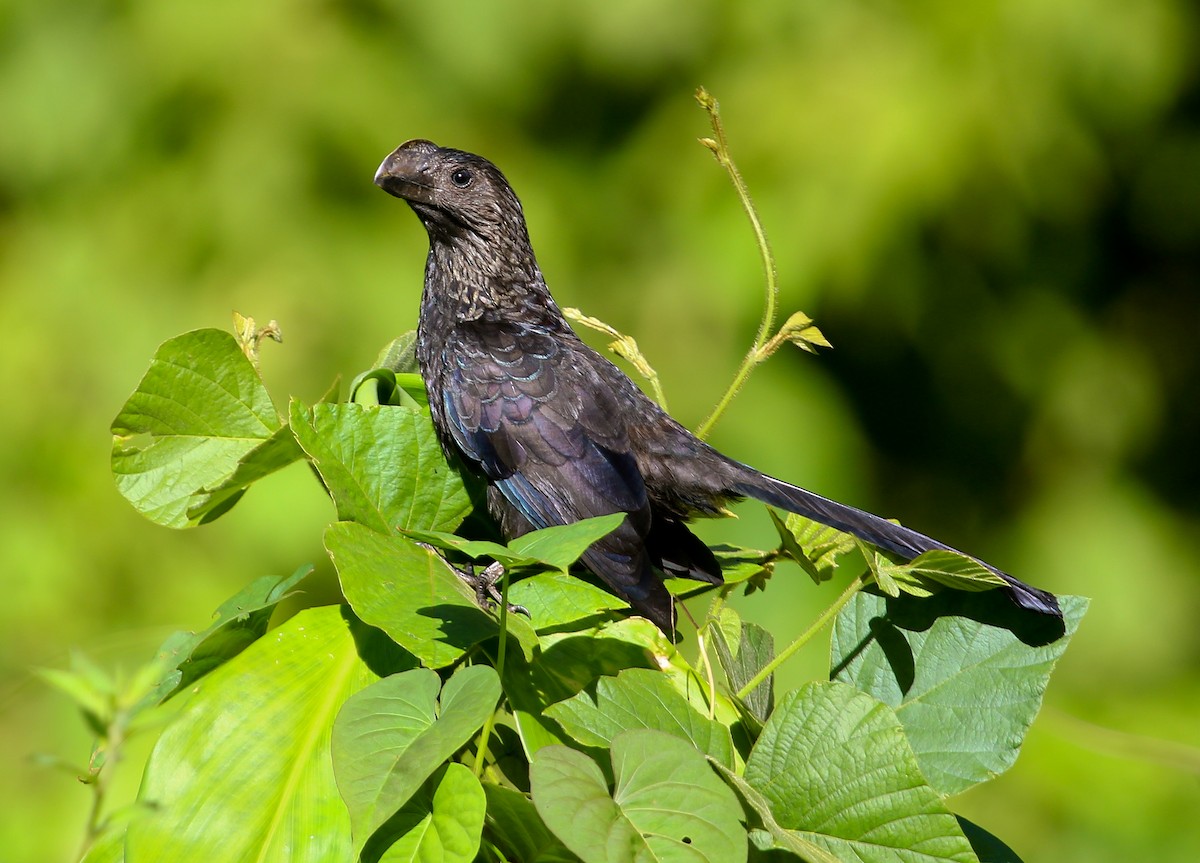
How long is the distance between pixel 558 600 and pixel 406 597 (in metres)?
0.14

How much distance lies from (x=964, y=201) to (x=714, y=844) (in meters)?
2.95

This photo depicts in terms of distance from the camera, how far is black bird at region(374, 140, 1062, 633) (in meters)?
1.82

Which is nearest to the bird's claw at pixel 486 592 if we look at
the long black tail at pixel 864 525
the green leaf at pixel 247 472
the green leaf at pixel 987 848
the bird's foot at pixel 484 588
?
the bird's foot at pixel 484 588

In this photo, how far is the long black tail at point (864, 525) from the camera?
106cm

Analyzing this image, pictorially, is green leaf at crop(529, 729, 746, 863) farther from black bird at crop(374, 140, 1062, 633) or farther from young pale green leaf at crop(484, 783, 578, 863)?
black bird at crop(374, 140, 1062, 633)

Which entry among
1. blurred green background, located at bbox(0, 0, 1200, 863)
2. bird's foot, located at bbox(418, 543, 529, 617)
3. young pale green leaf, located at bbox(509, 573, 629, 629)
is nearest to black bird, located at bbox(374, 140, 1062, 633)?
bird's foot, located at bbox(418, 543, 529, 617)

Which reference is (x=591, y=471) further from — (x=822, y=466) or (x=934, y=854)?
(x=822, y=466)

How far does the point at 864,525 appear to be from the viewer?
1.50 meters

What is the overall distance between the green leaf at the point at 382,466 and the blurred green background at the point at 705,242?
6.76ft

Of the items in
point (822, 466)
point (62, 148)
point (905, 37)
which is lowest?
point (62, 148)

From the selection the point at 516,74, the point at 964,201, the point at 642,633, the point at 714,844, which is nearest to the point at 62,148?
the point at 516,74

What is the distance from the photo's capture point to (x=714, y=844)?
2.73 ft

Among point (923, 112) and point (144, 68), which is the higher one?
point (923, 112)

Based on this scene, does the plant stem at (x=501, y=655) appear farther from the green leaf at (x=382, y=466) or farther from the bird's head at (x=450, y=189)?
the bird's head at (x=450, y=189)
